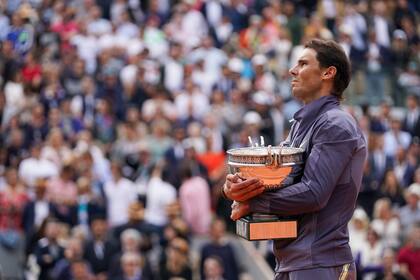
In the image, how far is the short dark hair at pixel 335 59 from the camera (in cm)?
520

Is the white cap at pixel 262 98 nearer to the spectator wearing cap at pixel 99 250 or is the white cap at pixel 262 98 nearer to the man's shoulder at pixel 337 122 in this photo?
the spectator wearing cap at pixel 99 250

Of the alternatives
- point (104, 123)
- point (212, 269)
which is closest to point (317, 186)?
A: point (212, 269)

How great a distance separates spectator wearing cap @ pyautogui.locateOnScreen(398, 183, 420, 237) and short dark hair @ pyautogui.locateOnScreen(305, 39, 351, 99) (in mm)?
9233

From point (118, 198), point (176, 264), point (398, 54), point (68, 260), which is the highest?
point (398, 54)

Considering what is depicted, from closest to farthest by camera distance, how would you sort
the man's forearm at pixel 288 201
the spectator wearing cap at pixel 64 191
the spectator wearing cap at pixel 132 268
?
the man's forearm at pixel 288 201
the spectator wearing cap at pixel 132 268
the spectator wearing cap at pixel 64 191

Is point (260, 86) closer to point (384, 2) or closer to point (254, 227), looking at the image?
point (384, 2)

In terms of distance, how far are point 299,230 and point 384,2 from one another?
18.2 metres

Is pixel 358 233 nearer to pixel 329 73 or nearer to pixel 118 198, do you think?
pixel 118 198

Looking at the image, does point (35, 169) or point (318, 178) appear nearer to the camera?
point (318, 178)

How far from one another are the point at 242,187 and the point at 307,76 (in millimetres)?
654

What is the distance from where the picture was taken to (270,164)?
16.3 feet

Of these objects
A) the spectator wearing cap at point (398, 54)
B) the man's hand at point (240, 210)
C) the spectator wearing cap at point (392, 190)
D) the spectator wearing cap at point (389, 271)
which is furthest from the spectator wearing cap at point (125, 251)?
the spectator wearing cap at point (398, 54)

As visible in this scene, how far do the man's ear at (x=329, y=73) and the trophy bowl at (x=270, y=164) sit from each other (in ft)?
1.28

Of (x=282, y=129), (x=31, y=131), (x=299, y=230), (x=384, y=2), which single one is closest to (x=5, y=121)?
(x=31, y=131)
